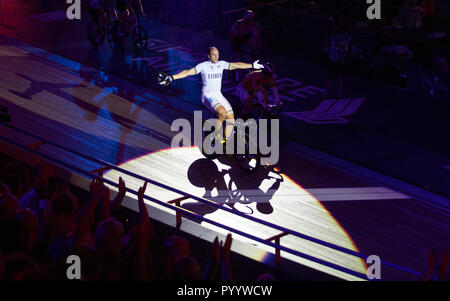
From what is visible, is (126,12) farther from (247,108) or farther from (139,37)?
(247,108)

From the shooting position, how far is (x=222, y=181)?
8969 millimetres

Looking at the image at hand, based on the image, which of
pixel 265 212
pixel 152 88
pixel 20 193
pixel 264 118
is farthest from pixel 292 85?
pixel 20 193

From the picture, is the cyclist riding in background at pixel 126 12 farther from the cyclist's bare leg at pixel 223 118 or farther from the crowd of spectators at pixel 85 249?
the crowd of spectators at pixel 85 249

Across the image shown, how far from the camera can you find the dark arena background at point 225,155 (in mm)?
4480

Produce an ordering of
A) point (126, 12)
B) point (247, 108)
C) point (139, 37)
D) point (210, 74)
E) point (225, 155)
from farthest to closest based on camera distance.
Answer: point (139, 37) < point (126, 12) < point (225, 155) < point (247, 108) < point (210, 74)

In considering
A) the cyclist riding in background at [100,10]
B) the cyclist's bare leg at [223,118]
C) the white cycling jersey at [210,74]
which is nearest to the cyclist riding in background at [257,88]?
the cyclist's bare leg at [223,118]

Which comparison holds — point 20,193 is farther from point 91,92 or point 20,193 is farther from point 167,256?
point 91,92

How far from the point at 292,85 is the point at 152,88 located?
301cm

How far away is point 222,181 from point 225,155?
2.17 ft

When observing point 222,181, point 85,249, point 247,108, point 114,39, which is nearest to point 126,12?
point 114,39

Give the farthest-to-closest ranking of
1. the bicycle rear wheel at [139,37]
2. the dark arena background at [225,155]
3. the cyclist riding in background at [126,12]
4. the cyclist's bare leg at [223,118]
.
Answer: the bicycle rear wheel at [139,37] → the cyclist riding in background at [126,12] → the cyclist's bare leg at [223,118] → the dark arena background at [225,155]

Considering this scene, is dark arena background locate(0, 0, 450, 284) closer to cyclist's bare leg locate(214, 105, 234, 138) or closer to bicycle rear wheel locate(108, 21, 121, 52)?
bicycle rear wheel locate(108, 21, 121, 52)

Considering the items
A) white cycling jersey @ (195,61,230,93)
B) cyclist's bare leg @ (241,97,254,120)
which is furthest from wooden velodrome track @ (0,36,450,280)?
white cycling jersey @ (195,61,230,93)

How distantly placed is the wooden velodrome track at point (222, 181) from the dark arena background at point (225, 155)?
0.03 metres
